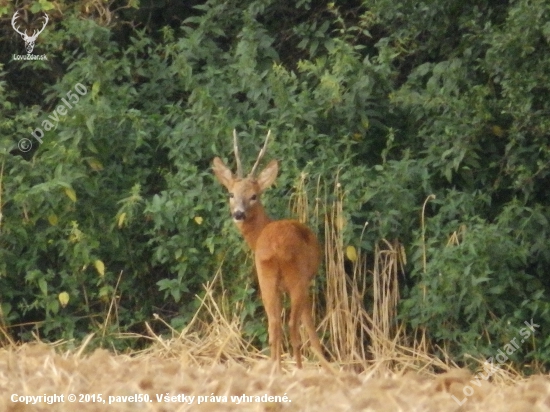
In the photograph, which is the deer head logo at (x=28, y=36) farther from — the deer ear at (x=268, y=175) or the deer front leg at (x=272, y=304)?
the deer front leg at (x=272, y=304)

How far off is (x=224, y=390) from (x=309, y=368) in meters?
2.17

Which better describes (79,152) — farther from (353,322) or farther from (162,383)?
(162,383)

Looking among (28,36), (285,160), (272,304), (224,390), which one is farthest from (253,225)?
(28,36)

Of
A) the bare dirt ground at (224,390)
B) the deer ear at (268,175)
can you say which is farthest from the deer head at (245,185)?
the bare dirt ground at (224,390)

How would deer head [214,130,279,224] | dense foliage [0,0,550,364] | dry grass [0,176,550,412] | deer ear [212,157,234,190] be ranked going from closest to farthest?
dry grass [0,176,550,412] → deer head [214,130,279,224] → deer ear [212,157,234,190] → dense foliage [0,0,550,364]

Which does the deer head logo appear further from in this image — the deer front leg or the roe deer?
the deer front leg

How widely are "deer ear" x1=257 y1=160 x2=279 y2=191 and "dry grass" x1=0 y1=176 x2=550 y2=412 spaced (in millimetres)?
508

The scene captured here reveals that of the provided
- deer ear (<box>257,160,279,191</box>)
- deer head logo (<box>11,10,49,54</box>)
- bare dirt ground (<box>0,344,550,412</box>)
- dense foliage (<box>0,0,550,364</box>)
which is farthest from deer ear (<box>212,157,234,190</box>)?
deer head logo (<box>11,10,49,54</box>)

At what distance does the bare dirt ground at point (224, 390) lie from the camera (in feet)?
19.9

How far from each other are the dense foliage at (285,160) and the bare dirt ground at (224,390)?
218cm

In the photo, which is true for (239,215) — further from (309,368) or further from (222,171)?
(309,368)

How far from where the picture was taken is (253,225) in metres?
8.90

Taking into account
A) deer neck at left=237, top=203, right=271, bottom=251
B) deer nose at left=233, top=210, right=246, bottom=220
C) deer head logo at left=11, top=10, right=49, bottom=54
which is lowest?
deer neck at left=237, top=203, right=271, bottom=251

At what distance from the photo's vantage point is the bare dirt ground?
6.07 m
